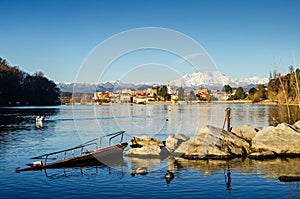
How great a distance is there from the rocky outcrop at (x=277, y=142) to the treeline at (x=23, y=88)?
129 metres

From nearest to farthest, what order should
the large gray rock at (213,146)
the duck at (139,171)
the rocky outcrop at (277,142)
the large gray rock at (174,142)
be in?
the duck at (139,171), the large gray rock at (213,146), the rocky outcrop at (277,142), the large gray rock at (174,142)

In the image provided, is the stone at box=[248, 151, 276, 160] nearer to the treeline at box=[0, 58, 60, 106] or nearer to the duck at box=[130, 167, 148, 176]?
the duck at box=[130, 167, 148, 176]

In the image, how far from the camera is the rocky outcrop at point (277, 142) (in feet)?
81.9

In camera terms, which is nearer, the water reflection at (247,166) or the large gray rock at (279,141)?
the water reflection at (247,166)

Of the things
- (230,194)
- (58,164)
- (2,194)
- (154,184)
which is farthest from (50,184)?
(230,194)

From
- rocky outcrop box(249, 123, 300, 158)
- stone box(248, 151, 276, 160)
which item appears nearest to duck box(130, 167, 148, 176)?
stone box(248, 151, 276, 160)

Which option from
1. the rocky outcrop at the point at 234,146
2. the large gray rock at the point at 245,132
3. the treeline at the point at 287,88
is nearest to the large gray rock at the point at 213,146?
the rocky outcrop at the point at 234,146

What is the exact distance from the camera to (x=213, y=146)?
2534cm

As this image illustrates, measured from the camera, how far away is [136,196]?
15922 millimetres

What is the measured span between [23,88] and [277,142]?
14479 centimetres

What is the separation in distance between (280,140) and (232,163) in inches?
203

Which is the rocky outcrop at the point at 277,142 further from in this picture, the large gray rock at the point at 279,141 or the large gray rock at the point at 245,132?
the large gray rock at the point at 245,132

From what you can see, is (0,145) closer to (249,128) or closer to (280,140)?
(249,128)

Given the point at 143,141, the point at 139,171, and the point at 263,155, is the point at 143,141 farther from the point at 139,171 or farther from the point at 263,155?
the point at 263,155
